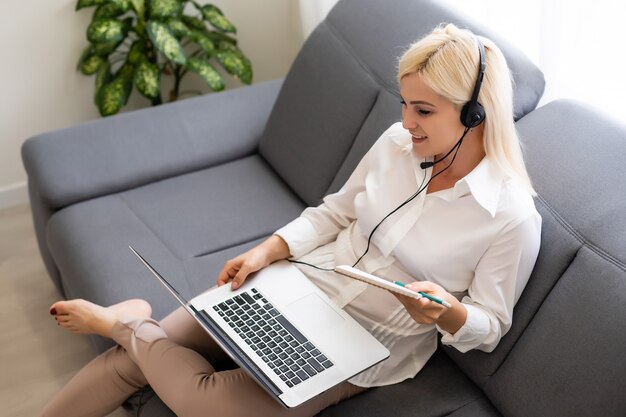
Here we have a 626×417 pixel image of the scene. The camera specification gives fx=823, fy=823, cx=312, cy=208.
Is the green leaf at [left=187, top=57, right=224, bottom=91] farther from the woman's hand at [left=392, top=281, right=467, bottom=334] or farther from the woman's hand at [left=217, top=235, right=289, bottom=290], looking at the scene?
the woman's hand at [left=392, top=281, right=467, bottom=334]

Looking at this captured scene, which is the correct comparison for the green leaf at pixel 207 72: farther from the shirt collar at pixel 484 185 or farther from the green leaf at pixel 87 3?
the shirt collar at pixel 484 185

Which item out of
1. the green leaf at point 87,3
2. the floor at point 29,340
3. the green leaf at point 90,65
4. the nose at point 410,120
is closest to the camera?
the nose at point 410,120

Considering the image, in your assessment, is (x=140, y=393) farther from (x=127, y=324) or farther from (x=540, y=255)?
(x=540, y=255)

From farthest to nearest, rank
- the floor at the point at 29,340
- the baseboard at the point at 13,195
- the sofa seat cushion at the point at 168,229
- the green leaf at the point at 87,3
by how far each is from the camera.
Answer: the baseboard at the point at 13,195, the green leaf at the point at 87,3, the floor at the point at 29,340, the sofa seat cushion at the point at 168,229

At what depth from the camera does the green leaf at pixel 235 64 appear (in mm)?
2980

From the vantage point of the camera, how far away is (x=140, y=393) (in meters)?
1.82

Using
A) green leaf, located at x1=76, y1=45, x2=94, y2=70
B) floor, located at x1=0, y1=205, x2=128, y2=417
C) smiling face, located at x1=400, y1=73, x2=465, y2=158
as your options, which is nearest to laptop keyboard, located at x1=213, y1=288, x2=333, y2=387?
smiling face, located at x1=400, y1=73, x2=465, y2=158

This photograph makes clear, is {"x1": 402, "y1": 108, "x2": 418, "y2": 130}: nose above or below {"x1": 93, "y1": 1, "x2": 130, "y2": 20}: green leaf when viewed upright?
above

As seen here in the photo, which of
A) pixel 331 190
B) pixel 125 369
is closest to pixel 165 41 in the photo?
pixel 331 190

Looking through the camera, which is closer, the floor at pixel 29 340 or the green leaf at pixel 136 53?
the floor at pixel 29 340

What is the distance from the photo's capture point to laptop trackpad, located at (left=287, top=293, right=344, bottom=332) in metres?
1.71

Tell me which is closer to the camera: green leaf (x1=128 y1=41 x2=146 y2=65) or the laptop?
the laptop

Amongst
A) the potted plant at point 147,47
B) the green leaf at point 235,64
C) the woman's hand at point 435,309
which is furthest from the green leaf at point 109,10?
the woman's hand at point 435,309

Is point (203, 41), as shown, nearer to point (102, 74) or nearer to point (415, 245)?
point (102, 74)
